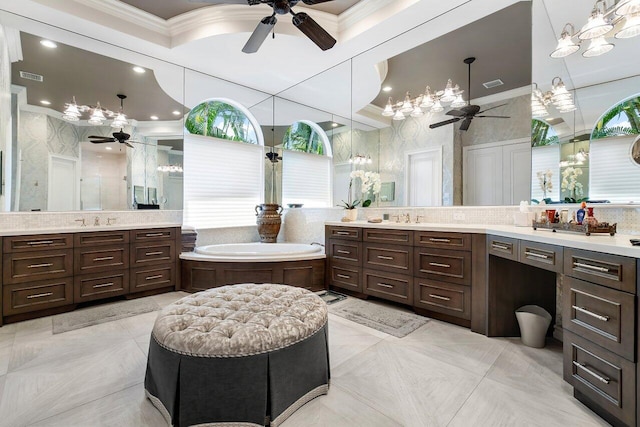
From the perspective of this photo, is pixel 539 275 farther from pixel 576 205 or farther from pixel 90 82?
pixel 90 82

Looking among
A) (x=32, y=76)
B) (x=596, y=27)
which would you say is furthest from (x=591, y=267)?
(x=32, y=76)

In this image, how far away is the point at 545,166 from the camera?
2633mm

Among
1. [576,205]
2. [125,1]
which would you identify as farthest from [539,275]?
[125,1]

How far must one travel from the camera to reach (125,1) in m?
3.21

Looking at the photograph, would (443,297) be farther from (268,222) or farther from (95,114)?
(95,114)

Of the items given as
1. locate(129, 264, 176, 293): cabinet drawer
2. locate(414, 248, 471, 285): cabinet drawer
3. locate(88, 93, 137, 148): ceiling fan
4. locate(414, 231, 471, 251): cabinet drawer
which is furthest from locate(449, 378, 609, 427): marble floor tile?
locate(88, 93, 137, 148): ceiling fan

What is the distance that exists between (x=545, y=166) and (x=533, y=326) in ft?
4.66

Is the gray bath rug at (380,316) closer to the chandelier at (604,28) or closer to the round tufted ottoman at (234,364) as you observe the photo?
the round tufted ottoman at (234,364)

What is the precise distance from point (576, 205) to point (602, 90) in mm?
894

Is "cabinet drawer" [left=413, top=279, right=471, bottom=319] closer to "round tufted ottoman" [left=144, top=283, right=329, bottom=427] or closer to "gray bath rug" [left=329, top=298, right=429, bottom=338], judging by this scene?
"gray bath rug" [left=329, top=298, right=429, bottom=338]

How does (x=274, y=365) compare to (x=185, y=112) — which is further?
(x=185, y=112)

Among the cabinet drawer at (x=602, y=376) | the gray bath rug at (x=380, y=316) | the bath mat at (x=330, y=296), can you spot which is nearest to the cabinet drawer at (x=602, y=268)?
the cabinet drawer at (x=602, y=376)

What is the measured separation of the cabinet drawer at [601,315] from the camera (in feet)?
4.20

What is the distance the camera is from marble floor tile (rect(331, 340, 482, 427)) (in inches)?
60.8
